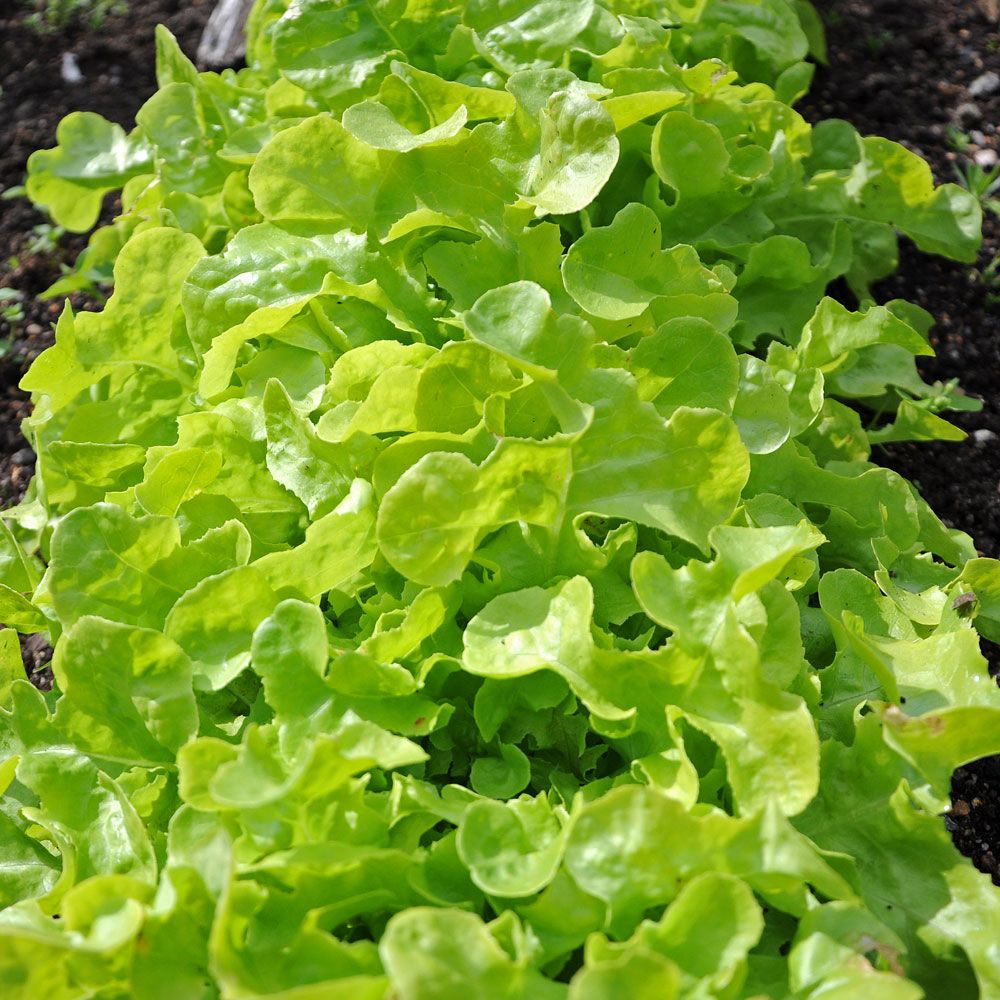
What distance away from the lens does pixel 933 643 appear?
1519 mm

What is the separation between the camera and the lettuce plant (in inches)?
46.3

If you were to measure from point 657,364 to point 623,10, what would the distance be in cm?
107

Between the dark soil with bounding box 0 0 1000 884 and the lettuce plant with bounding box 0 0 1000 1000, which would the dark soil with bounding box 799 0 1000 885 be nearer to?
the dark soil with bounding box 0 0 1000 884

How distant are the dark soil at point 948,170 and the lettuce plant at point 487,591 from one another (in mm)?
497

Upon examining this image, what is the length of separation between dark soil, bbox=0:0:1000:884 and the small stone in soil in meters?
0.02

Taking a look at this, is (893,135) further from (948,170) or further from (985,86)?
(985,86)

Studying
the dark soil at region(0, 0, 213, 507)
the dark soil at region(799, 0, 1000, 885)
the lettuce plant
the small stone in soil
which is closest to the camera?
the lettuce plant

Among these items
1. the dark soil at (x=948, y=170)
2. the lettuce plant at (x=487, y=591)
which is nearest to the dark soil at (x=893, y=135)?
the dark soil at (x=948, y=170)

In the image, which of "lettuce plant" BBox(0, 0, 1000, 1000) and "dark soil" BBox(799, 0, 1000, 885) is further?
"dark soil" BBox(799, 0, 1000, 885)

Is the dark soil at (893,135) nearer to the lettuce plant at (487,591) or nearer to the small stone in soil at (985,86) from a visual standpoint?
the small stone in soil at (985,86)

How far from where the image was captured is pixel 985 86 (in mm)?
3553

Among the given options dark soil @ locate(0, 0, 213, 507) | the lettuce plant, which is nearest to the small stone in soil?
the lettuce plant

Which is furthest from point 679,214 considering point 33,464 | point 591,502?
point 33,464

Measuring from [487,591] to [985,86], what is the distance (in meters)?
2.98
